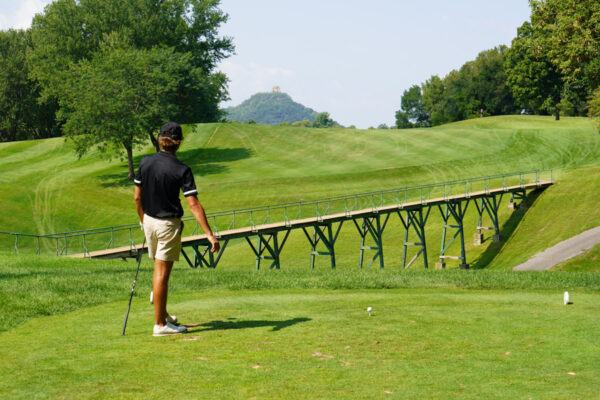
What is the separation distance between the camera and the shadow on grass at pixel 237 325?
8.57 metres

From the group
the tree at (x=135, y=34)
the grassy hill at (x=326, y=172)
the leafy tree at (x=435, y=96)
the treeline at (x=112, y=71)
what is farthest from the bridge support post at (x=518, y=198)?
the leafy tree at (x=435, y=96)

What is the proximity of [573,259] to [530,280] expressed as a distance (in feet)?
61.6

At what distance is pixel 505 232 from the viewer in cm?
4788

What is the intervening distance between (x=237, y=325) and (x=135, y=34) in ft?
271

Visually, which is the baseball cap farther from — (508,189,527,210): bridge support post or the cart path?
(508,189,527,210): bridge support post

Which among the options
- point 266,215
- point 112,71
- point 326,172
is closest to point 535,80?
point 326,172

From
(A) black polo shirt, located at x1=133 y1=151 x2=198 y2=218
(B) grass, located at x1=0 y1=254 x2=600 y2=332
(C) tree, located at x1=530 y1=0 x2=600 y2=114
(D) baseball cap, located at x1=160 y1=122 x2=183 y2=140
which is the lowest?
(B) grass, located at x1=0 y1=254 x2=600 y2=332

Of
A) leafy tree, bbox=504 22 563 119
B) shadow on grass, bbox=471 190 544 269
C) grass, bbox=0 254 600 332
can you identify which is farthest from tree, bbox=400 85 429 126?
grass, bbox=0 254 600 332

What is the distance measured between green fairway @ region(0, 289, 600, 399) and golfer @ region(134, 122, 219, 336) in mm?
515

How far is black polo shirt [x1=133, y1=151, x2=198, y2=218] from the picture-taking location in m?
8.12

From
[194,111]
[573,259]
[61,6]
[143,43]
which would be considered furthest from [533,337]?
[61,6]

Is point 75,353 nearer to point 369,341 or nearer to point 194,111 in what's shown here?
point 369,341

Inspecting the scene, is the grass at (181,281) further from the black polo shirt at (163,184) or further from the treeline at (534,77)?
the treeline at (534,77)

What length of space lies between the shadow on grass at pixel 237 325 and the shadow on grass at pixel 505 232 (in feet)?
118
